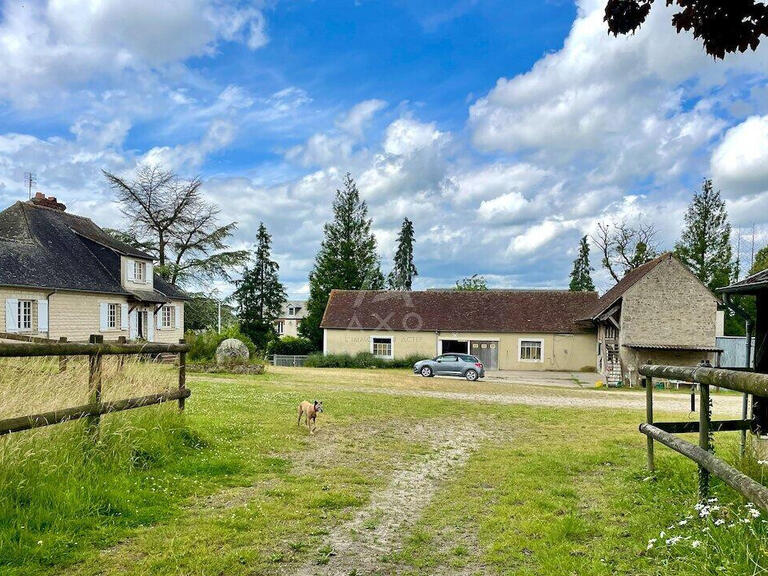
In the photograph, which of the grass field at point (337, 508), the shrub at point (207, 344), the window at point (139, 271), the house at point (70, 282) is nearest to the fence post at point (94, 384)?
the grass field at point (337, 508)

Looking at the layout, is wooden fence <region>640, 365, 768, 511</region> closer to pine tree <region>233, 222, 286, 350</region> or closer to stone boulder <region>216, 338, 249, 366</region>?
stone boulder <region>216, 338, 249, 366</region>

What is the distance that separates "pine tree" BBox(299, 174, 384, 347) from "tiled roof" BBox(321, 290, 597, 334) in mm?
11073

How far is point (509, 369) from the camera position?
4288 centimetres

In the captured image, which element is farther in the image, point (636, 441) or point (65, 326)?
point (65, 326)

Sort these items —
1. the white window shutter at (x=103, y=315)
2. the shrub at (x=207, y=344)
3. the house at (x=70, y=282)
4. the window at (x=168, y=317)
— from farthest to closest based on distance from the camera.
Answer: the window at (x=168, y=317)
the white window shutter at (x=103, y=315)
the shrub at (x=207, y=344)
the house at (x=70, y=282)

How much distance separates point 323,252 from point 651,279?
123ft

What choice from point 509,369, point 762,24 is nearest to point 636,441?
point 762,24

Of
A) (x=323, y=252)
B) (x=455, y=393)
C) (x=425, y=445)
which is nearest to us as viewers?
(x=425, y=445)

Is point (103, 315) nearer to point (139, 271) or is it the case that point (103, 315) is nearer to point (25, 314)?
point (139, 271)

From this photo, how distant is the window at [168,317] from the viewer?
1492 inches

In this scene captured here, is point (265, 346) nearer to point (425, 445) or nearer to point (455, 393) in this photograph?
point (455, 393)

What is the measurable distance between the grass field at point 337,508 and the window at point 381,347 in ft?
113

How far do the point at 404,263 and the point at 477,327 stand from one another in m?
30.3

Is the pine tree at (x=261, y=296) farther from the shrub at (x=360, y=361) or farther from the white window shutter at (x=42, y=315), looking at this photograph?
the white window shutter at (x=42, y=315)
